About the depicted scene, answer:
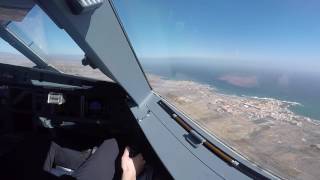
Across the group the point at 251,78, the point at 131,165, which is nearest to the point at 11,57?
the point at 131,165

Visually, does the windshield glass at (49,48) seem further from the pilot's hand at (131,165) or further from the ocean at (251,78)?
the pilot's hand at (131,165)

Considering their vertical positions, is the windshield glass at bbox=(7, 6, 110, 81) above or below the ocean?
above

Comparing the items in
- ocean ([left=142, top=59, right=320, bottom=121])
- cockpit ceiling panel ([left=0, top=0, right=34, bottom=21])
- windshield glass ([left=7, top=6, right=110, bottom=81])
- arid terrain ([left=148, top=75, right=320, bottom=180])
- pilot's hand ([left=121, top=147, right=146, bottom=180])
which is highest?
cockpit ceiling panel ([left=0, top=0, right=34, bottom=21])

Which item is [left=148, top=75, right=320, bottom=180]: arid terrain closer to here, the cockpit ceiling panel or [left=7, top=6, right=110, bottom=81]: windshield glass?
[left=7, top=6, right=110, bottom=81]: windshield glass

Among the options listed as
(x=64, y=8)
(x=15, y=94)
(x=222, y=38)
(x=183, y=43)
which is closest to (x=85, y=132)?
(x=15, y=94)

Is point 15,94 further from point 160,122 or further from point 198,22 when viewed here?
point 198,22

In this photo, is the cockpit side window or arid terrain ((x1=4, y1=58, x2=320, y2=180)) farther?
the cockpit side window

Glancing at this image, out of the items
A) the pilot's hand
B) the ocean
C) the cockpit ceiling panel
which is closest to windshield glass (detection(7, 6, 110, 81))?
the cockpit ceiling panel

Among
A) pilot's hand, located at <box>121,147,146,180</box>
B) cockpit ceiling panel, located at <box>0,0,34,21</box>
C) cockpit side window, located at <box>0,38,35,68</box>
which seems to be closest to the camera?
cockpit ceiling panel, located at <box>0,0,34,21</box>
